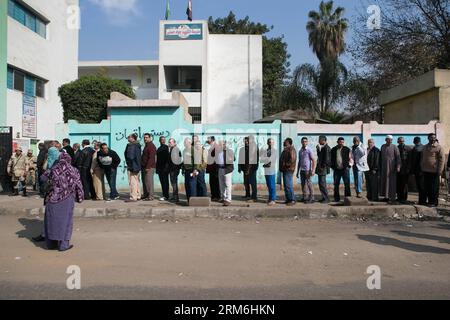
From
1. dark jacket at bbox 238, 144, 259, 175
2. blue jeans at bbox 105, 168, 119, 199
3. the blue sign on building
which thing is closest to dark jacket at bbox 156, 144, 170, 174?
blue jeans at bbox 105, 168, 119, 199

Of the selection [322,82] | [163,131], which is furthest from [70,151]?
[322,82]

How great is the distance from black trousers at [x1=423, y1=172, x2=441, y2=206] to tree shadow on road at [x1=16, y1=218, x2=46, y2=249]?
8344 mm

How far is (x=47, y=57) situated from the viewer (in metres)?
20.9

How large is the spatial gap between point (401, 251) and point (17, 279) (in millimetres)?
5372

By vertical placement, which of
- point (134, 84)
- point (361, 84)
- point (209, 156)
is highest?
point (134, 84)

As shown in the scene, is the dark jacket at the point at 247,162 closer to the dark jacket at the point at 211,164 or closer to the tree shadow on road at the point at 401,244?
the dark jacket at the point at 211,164

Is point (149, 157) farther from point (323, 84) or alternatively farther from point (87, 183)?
point (323, 84)

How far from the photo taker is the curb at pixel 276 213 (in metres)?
9.17

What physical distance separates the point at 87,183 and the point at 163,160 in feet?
7.23

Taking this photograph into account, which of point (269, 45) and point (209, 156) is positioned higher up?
point (269, 45)

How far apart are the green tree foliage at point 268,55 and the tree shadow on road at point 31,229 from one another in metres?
28.2

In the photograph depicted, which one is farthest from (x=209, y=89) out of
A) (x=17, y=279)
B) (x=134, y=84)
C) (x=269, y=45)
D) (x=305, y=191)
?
(x=17, y=279)
